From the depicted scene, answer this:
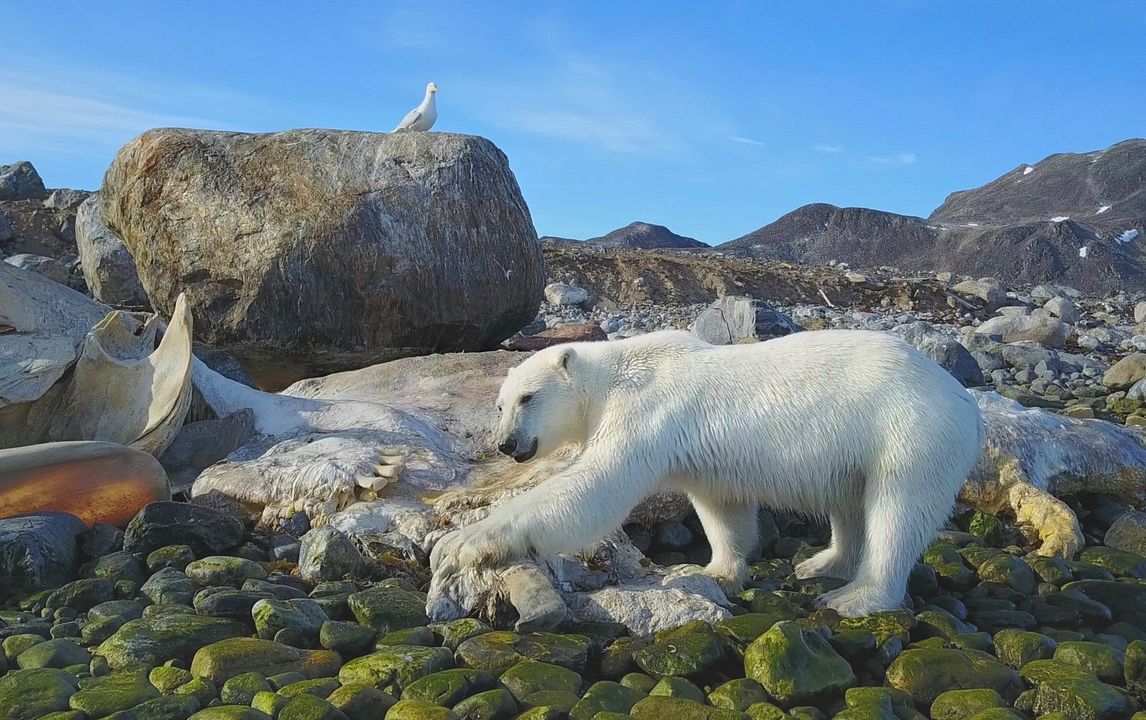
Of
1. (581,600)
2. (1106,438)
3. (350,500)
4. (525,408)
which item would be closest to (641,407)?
(525,408)

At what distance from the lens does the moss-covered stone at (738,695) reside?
153 inches

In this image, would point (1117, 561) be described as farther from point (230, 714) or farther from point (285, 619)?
point (230, 714)

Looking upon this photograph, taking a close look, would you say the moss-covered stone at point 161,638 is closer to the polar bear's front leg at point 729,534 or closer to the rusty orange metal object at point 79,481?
the rusty orange metal object at point 79,481

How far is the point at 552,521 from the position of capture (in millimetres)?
4934

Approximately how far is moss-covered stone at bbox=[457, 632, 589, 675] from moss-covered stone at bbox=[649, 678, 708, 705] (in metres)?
0.39

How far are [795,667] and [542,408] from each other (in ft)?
7.35

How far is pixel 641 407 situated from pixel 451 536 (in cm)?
124

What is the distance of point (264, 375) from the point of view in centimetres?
981

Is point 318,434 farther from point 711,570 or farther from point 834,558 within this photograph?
point 834,558

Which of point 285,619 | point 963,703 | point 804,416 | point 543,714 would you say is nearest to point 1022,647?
point 963,703

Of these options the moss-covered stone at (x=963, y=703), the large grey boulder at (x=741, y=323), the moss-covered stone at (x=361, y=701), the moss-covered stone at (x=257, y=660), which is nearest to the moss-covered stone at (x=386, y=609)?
the moss-covered stone at (x=257, y=660)

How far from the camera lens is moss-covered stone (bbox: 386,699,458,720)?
3.58 metres

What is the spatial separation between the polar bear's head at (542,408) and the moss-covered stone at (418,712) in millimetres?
2153

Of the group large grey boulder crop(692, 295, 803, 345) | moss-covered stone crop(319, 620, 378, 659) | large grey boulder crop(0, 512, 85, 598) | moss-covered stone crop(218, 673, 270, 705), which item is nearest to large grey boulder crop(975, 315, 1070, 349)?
large grey boulder crop(692, 295, 803, 345)
